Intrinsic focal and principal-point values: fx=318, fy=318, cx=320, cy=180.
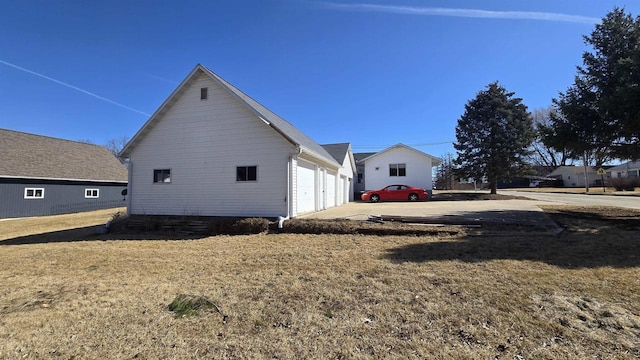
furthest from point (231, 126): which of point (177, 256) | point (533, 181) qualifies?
point (533, 181)

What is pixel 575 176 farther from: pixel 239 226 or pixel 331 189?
pixel 239 226

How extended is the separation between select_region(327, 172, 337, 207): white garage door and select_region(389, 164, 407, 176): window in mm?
9064

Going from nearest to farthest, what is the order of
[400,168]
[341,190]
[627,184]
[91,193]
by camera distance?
[341,190], [91,193], [400,168], [627,184]

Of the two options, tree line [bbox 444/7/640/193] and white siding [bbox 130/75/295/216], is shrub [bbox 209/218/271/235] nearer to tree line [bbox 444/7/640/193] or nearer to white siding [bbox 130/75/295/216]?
white siding [bbox 130/75/295/216]

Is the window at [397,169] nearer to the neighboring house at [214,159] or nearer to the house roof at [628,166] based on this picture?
the neighboring house at [214,159]

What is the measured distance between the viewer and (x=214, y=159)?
13.0 m

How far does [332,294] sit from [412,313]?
1234 millimetres

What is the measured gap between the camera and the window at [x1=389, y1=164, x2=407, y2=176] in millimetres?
26938

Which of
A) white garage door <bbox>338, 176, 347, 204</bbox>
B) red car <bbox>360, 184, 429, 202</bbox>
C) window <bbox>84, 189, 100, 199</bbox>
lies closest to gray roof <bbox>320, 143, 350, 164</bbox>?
white garage door <bbox>338, 176, 347, 204</bbox>

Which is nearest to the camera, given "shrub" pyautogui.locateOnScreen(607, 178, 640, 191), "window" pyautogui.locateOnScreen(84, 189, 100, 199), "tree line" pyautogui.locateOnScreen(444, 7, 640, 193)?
"tree line" pyautogui.locateOnScreen(444, 7, 640, 193)

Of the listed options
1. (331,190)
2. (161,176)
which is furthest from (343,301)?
(331,190)

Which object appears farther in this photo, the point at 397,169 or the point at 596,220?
the point at 397,169

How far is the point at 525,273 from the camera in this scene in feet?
17.6

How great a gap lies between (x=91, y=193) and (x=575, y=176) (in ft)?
218
